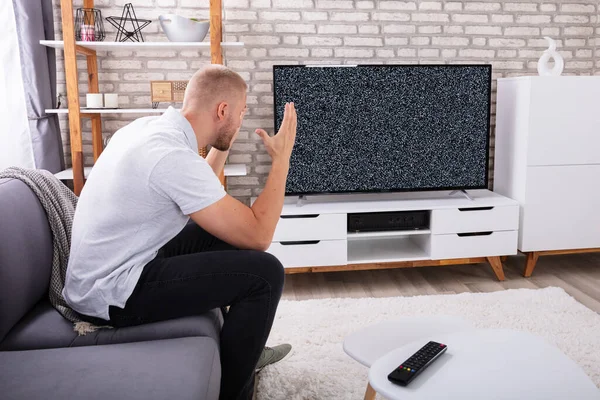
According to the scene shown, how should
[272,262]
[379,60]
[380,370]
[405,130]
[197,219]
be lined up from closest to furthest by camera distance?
[380,370], [197,219], [272,262], [405,130], [379,60]

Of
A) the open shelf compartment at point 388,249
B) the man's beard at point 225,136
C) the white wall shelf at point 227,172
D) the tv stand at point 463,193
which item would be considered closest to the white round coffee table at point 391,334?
the man's beard at point 225,136

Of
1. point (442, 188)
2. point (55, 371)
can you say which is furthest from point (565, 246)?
point (55, 371)

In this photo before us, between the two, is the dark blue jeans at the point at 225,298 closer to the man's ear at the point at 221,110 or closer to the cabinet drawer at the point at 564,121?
the man's ear at the point at 221,110

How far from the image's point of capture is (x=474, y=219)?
10.8 feet

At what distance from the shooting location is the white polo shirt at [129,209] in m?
1.60

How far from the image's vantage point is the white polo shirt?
1602 mm

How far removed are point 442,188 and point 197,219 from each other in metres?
2.12

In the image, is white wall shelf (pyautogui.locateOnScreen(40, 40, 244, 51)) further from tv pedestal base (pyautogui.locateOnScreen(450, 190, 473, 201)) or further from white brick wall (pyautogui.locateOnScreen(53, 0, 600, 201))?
tv pedestal base (pyautogui.locateOnScreen(450, 190, 473, 201))

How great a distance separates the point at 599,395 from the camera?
1.36 meters

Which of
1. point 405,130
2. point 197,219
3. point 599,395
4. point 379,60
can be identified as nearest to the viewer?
point 599,395

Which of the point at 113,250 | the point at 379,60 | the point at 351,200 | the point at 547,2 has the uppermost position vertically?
the point at 547,2

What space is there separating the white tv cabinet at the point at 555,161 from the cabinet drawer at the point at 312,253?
1060mm

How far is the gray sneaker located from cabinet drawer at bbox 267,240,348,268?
84 centimetres

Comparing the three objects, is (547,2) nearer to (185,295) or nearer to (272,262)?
(272,262)
